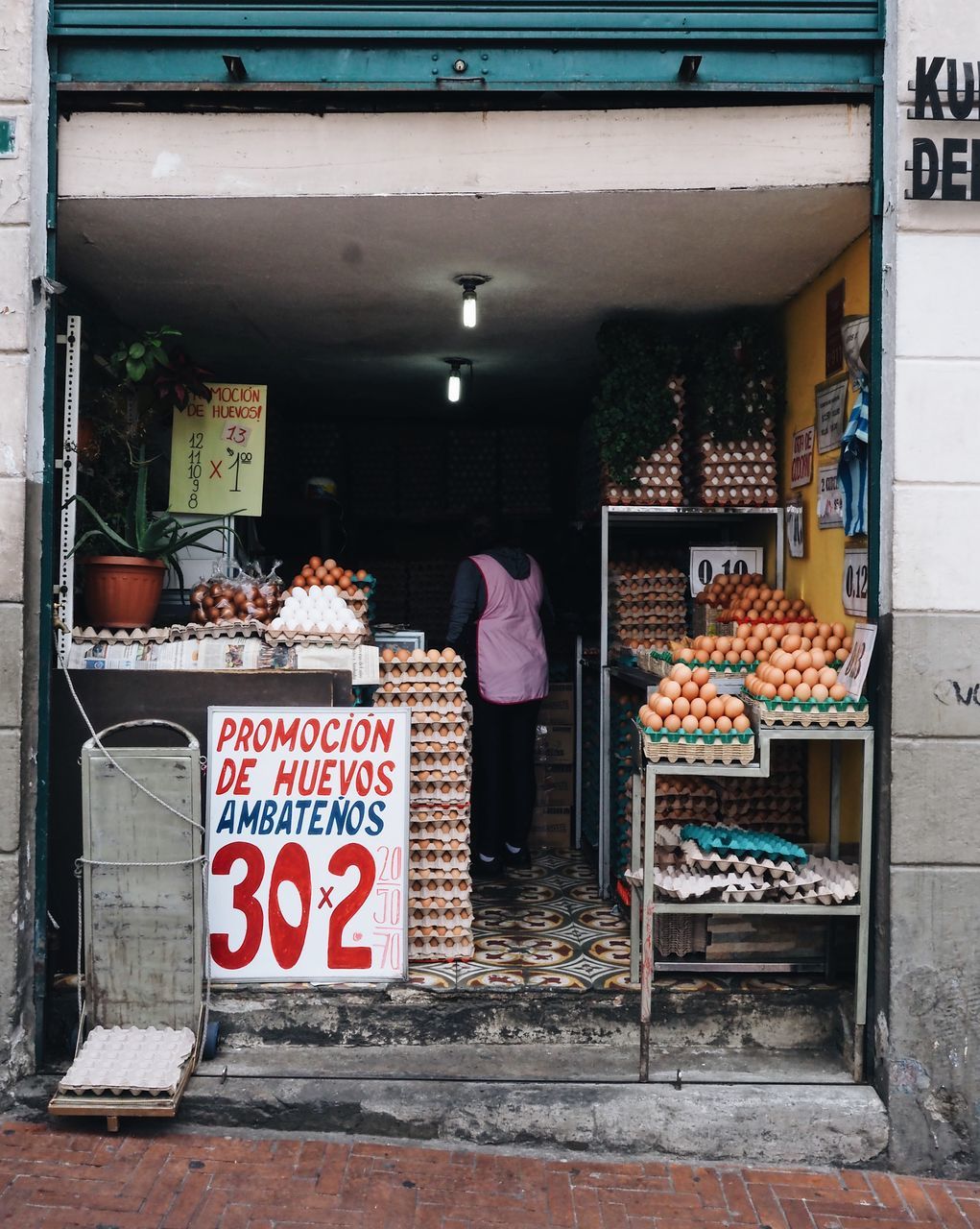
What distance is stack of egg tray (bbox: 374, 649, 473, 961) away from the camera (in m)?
5.30

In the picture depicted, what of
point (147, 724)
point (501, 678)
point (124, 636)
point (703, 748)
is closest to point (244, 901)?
point (147, 724)

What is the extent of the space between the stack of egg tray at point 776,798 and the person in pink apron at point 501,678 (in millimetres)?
1605

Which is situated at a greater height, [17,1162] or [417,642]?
[417,642]

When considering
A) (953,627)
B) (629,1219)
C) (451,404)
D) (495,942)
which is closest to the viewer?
(629,1219)

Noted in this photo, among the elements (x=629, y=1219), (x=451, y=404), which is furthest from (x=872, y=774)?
(x=451, y=404)

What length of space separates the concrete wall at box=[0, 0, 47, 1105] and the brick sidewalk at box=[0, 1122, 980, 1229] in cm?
67

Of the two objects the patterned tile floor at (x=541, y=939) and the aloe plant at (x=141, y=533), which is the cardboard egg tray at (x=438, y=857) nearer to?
the patterned tile floor at (x=541, y=939)

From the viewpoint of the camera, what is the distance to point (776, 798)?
5.84 metres

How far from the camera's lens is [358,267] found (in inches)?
224

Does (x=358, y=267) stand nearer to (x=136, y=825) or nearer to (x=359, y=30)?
(x=359, y=30)

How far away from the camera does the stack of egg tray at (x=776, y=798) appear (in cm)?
579

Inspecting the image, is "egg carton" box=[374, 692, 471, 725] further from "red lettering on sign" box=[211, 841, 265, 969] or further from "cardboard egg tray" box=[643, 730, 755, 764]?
"cardboard egg tray" box=[643, 730, 755, 764]

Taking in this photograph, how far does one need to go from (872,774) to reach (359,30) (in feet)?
12.9

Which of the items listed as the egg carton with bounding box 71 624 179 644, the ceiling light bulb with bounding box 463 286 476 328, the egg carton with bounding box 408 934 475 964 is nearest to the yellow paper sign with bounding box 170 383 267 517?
the egg carton with bounding box 71 624 179 644
